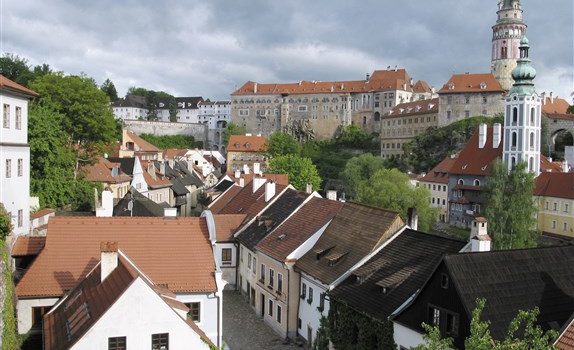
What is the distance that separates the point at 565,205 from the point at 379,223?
145ft

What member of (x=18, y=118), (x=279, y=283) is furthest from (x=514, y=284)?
(x=18, y=118)

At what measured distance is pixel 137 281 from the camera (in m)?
13.5

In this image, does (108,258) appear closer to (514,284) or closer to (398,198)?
(514,284)

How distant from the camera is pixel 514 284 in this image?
1602 cm

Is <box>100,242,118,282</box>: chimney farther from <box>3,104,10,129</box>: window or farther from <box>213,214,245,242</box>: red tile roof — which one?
<box>213,214,245,242</box>: red tile roof

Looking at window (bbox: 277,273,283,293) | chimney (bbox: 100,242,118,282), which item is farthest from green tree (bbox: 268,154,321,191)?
chimney (bbox: 100,242,118,282)

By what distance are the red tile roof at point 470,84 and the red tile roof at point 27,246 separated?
102 metres

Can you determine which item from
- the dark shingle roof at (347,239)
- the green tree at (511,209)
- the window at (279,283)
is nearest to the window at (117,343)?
the dark shingle roof at (347,239)

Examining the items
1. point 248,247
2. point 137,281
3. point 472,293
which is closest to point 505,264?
point 472,293

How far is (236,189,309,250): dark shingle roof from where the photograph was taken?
3086 cm

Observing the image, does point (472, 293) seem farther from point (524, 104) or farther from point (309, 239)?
point (524, 104)

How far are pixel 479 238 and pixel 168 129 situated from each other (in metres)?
129

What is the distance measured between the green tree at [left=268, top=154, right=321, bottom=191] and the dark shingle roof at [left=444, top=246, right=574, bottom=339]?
56.3 metres

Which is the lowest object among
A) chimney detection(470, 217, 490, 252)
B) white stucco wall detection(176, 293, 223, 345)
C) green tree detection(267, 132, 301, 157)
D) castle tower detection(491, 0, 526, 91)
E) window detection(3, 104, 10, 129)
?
white stucco wall detection(176, 293, 223, 345)
